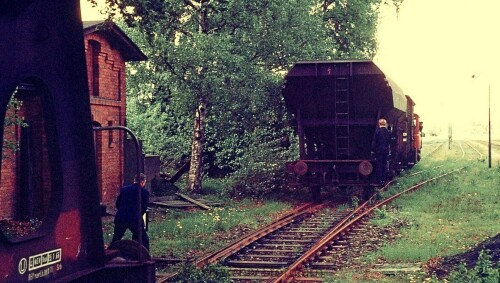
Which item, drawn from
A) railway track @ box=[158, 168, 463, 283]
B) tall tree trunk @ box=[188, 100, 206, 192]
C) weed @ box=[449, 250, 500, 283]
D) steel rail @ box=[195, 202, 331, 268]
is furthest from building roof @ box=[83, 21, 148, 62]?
weed @ box=[449, 250, 500, 283]

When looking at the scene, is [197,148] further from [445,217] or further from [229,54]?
[445,217]

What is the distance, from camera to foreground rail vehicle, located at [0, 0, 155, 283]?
4125 mm

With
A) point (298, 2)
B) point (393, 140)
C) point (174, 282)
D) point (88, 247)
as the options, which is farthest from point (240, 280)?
point (298, 2)

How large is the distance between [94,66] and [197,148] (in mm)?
4954

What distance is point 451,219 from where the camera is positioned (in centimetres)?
1531

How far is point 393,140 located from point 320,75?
548 centimetres

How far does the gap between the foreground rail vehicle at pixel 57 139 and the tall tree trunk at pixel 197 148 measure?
16666 millimetres

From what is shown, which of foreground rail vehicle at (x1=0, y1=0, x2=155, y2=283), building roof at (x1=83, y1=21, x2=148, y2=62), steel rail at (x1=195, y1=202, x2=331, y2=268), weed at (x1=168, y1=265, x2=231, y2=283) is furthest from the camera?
building roof at (x1=83, y1=21, x2=148, y2=62)

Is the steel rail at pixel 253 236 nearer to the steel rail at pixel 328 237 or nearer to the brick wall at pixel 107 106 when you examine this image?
the steel rail at pixel 328 237

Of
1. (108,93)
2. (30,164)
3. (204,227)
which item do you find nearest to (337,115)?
(204,227)

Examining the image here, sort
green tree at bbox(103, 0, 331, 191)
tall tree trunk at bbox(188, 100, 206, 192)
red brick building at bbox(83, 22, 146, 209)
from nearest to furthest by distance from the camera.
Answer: red brick building at bbox(83, 22, 146, 209) < green tree at bbox(103, 0, 331, 191) < tall tree trunk at bbox(188, 100, 206, 192)

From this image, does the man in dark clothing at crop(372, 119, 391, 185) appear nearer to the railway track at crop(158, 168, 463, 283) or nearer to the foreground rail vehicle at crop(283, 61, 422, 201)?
the foreground rail vehicle at crop(283, 61, 422, 201)

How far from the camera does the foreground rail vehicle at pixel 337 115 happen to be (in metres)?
17.6

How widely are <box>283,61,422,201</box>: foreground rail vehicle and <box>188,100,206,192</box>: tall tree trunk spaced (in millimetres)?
4333
